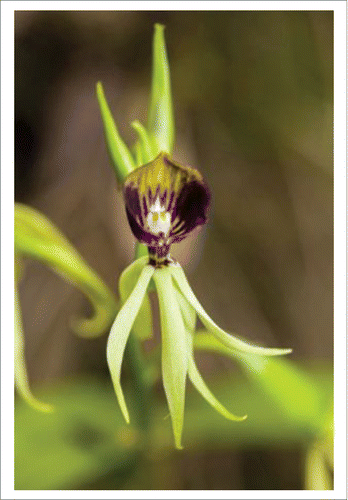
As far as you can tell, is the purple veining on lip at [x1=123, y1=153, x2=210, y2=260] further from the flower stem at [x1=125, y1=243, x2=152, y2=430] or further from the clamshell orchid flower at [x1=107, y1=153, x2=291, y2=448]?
the flower stem at [x1=125, y1=243, x2=152, y2=430]

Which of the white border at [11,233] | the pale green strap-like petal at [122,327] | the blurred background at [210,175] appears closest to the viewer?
the pale green strap-like petal at [122,327]

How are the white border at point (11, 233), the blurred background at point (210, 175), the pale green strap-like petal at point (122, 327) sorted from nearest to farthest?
the pale green strap-like petal at point (122, 327), the white border at point (11, 233), the blurred background at point (210, 175)

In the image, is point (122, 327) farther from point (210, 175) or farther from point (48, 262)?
point (210, 175)

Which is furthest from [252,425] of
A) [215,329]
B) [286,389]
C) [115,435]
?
[215,329]

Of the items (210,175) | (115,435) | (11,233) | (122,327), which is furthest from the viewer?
(210,175)

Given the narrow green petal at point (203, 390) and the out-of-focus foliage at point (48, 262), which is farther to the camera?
the out-of-focus foliage at point (48, 262)

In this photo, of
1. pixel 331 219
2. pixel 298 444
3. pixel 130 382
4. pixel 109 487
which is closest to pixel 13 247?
pixel 130 382

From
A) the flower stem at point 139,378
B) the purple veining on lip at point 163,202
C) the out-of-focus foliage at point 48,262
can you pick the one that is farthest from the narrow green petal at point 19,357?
the purple veining on lip at point 163,202

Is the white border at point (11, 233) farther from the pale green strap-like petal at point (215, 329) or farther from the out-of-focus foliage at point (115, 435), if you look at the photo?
the pale green strap-like petal at point (215, 329)
